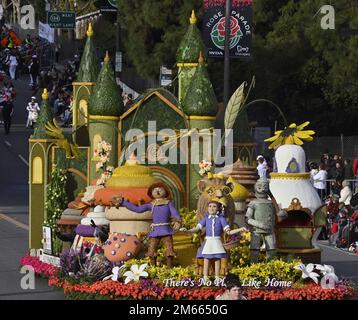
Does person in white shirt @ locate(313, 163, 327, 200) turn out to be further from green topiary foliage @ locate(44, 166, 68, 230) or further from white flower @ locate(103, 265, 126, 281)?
white flower @ locate(103, 265, 126, 281)

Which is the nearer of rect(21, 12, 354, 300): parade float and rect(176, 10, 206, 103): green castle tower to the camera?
rect(21, 12, 354, 300): parade float

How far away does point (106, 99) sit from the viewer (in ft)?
83.6

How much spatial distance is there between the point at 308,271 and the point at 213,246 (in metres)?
1.61

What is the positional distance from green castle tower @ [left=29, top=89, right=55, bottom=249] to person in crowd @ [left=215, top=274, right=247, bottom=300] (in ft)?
20.8

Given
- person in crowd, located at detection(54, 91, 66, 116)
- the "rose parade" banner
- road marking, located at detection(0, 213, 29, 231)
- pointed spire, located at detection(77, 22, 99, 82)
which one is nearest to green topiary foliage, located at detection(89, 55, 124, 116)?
pointed spire, located at detection(77, 22, 99, 82)

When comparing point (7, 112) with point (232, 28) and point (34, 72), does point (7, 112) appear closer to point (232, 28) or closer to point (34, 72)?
point (34, 72)

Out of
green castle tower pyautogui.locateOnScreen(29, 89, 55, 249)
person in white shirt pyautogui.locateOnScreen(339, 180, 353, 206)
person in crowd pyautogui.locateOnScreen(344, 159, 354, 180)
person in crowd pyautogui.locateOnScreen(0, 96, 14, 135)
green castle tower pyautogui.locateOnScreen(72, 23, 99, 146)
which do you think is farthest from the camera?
person in crowd pyautogui.locateOnScreen(0, 96, 14, 135)

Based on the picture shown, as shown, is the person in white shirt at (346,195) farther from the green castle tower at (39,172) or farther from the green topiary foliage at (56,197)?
the green topiary foliage at (56,197)

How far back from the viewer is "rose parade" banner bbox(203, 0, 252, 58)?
3719 centimetres

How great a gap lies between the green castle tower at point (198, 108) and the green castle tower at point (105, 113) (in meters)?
1.22

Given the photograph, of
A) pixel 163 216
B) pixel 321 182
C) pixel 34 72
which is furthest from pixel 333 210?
pixel 34 72

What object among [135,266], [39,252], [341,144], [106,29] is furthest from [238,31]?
[106,29]

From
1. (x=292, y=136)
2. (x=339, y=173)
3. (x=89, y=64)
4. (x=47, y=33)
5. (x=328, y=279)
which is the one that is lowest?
(x=328, y=279)
